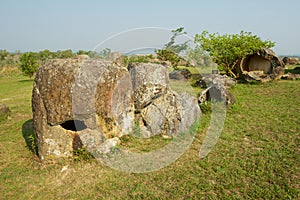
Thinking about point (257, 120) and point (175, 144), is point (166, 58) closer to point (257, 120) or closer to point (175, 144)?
point (257, 120)

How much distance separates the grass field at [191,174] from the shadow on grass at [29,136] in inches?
4.8

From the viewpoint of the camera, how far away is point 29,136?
680cm

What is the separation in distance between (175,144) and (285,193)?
2757 millimetres

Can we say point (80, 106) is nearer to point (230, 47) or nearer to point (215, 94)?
point (215, 94)

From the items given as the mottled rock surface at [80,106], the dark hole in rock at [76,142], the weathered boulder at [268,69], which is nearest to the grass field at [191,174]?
the dark hole in rock at [76,142]

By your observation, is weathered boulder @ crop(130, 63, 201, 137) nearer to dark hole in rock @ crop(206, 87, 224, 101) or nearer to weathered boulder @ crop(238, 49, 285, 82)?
dark hole in rock @ crop(206, 87, 224, 101)

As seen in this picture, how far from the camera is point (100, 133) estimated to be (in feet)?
18.5

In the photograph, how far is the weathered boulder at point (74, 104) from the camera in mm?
5090

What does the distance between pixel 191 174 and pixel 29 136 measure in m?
5.06

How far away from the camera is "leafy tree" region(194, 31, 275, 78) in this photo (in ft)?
49.5

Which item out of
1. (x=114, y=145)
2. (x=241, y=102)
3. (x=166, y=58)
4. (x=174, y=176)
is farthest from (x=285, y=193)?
(x=166, y=58)

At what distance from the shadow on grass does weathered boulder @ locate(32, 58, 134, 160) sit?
0.68m

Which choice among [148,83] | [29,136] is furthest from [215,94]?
[29,136]

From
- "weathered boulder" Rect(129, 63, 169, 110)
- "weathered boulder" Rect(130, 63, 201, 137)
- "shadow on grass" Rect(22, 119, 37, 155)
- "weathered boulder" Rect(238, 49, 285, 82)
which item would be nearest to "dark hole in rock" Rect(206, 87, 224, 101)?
"weathered boulder" Rect(130, 63, 201, 137)
